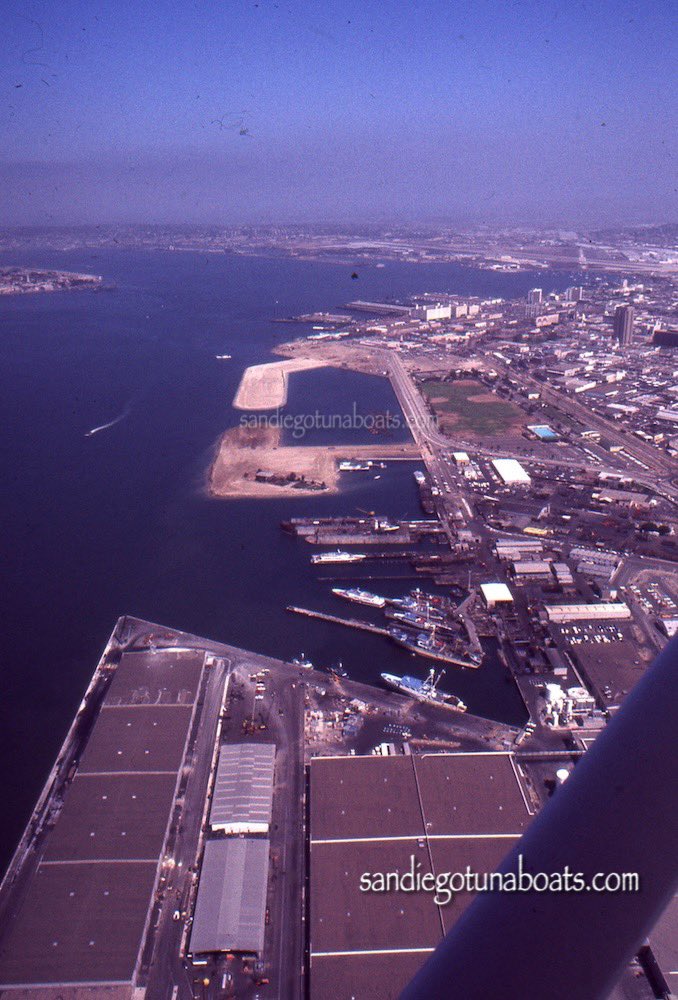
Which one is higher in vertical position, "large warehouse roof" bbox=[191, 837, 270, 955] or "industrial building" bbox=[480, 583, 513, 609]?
"industrial building" bbox=[480, 583, 513, 609]

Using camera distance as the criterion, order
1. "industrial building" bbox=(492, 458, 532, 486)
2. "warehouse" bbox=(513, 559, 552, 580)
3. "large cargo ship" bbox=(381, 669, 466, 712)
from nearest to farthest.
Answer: "large cargo ship" bbox=(381, 669, 466, 712)
"warehouse" bbox=(513, 559, 552, 580)
"industrial building" bbox=(492, 458, 532, 486)

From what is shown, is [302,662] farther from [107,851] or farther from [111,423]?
[111,423]

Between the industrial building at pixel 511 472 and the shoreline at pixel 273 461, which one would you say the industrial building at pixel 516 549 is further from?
the shoreline at pixel 273 461

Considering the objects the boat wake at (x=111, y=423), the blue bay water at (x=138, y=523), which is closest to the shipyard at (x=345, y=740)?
the blue bay water at (x=138, y=523)

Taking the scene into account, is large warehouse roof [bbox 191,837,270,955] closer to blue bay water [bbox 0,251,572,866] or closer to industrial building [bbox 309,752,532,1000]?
industrial building [bbox 309,752,532,1000]

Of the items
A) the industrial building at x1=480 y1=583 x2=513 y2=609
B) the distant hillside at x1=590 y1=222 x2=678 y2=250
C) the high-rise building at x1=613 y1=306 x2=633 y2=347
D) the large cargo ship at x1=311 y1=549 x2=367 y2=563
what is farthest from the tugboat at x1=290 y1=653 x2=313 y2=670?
the distant hillside at x1=590 y1=222 x2=678 y2=250

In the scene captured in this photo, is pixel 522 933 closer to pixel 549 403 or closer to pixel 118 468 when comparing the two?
pixel 118 468
